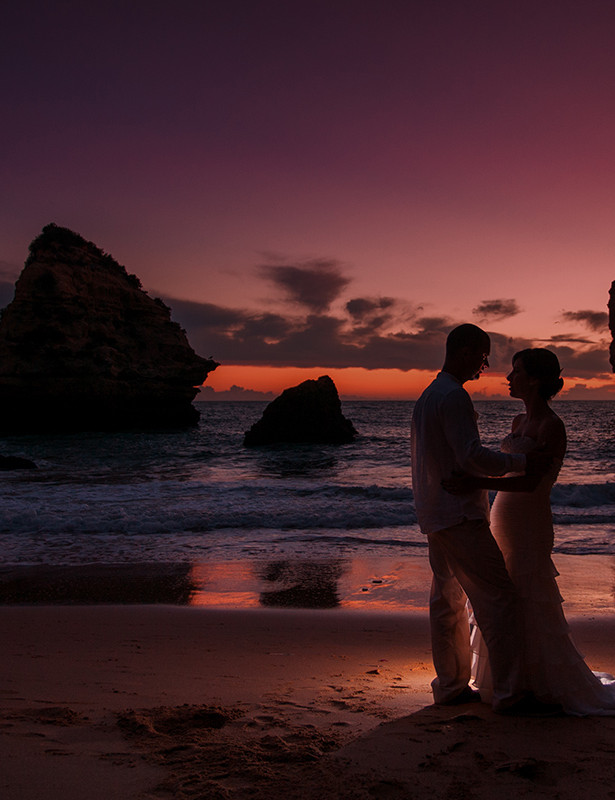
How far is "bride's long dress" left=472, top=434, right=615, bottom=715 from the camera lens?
331 centimetres

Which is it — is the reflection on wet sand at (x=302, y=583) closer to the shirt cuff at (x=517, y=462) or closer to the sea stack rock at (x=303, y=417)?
the shirt cuff at (x=517, y=462)

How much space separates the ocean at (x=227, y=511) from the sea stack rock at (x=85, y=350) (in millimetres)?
16111

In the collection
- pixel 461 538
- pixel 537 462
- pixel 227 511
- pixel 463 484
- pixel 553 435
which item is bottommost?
pixel 227 511

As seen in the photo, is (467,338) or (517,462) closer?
(517,462)

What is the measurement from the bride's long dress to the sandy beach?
0.16 metres

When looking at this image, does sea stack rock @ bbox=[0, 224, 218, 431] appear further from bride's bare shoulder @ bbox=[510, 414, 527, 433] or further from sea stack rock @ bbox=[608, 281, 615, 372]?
bride's bare shoulder @ bbox=[510, 414, 527, 433]

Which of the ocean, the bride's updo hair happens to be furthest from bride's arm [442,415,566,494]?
the ocean

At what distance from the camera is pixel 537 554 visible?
11.4 feet

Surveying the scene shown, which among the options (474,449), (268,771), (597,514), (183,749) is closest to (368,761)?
(268,771)

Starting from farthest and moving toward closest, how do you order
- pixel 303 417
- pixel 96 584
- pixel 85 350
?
1. pixel 85 350
2. pixel 303 417
3. pixel 96 584

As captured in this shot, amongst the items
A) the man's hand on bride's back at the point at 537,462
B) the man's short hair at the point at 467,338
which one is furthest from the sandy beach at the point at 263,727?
the man's short hair at the point at 467,338

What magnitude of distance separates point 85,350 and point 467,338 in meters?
43.6

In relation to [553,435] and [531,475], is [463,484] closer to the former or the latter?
[531,475]

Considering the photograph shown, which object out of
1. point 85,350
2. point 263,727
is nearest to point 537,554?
point 263,727
